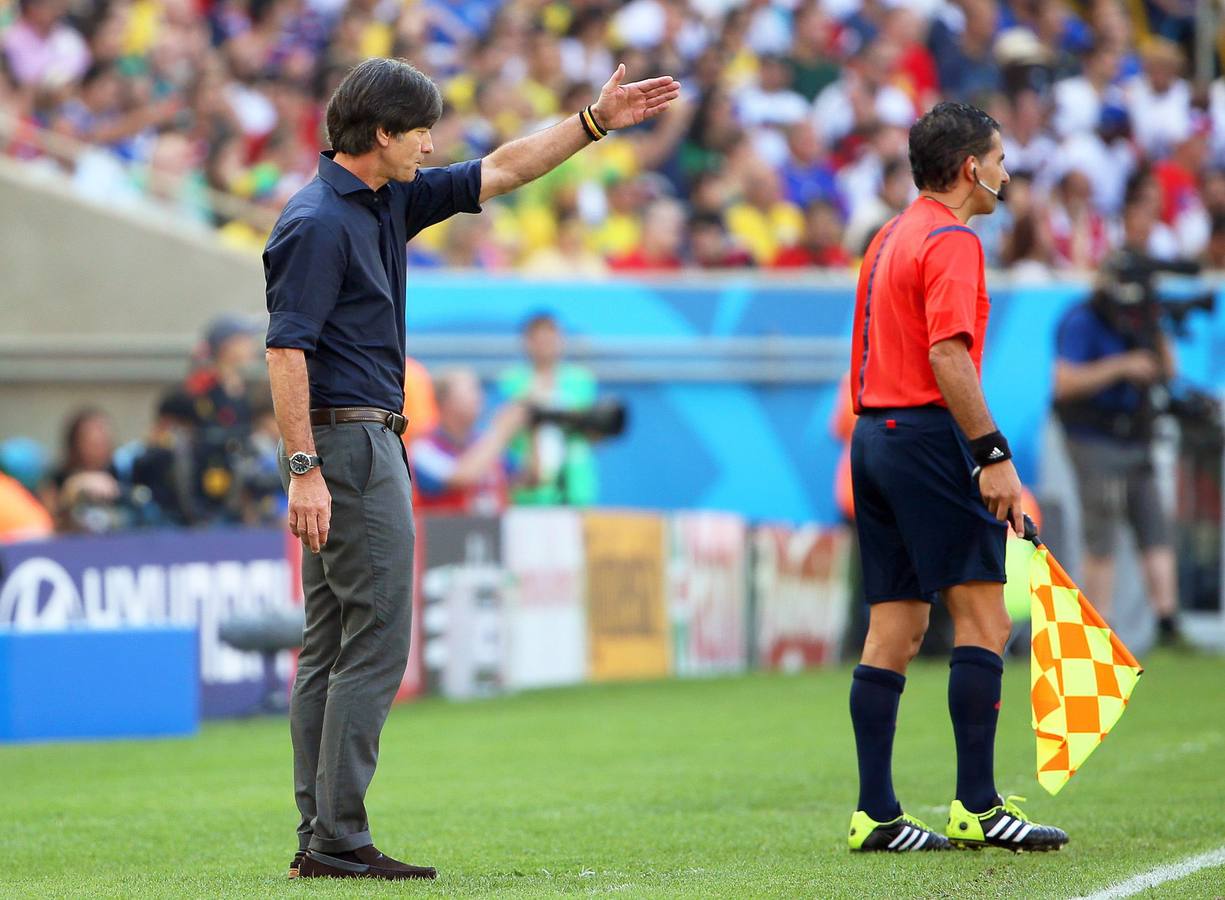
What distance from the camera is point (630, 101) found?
5.92 meters

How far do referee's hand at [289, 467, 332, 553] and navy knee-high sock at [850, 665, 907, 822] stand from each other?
1.69 metres

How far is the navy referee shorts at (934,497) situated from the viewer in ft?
19.6

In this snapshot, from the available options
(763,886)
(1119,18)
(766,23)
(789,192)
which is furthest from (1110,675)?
(1119,18)

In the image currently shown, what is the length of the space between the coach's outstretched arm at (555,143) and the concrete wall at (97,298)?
9.38m

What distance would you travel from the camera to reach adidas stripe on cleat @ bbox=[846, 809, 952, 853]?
19.7 ft

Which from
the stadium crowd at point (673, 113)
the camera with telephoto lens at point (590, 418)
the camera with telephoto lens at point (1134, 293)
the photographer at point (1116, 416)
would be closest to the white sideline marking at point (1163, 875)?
the camera with telephoto lens at point (590, 418)

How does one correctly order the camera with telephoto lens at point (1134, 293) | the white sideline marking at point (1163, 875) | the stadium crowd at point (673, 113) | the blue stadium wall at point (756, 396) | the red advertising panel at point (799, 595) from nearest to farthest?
the white sideline marking at point (1163, 875) < the camera with telephoto lens at point (1134, 293) < the red advertising panel at point (799, 595) < the blue stadium wall at point (756, 396) < the stadium crowd at point (673, 113)

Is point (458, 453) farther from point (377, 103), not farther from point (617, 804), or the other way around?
point (377, 103)

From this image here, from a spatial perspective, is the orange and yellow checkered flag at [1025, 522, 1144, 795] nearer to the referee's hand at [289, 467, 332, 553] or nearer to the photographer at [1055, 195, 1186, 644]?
the referee's hand at [289, 467, 332, 553]

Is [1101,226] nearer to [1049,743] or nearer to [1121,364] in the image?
[1121,364]

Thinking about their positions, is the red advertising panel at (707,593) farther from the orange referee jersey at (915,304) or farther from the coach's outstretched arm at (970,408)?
the coach's outstretched arm at (970,408)

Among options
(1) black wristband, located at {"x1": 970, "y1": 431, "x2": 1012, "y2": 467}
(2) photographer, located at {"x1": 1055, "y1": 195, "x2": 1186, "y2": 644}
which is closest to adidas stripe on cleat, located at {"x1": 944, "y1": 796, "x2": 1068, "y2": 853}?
(1) black wristband, located at {"x1": 970, "y1": 431, "x2": 1012, "y2": 467}

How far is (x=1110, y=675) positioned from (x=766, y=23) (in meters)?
14.4

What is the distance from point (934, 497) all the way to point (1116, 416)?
7934 mm
